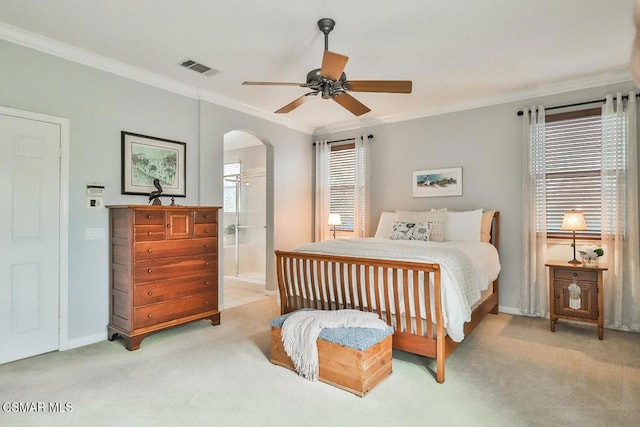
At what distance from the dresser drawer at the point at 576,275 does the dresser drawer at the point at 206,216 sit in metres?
3.68

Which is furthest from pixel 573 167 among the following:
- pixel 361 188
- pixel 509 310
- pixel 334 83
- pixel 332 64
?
pixel 332 64

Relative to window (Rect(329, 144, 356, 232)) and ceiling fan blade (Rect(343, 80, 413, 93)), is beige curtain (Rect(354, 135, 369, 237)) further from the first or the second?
ceiling fan blade (Rect(343, 80, 413, 93))

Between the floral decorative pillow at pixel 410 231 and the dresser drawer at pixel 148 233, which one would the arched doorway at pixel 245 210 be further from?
the dresser drawer at pixel 148 233

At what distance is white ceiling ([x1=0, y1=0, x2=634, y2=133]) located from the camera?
102 inches

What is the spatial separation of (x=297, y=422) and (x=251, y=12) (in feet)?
9.23

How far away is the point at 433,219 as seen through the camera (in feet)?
14.7

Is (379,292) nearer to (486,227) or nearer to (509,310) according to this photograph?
(486,227)

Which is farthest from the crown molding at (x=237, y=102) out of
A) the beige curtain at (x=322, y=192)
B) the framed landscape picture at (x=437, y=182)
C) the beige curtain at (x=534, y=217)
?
the framed landscape picture at (x=437, y=182)

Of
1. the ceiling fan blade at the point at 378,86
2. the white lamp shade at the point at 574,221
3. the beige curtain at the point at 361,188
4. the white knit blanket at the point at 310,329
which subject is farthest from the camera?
the beige curtain at the point at 361,188

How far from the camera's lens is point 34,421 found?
209 cm

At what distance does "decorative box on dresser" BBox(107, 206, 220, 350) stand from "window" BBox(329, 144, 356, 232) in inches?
99.6

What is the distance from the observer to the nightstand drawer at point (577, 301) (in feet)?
11.6

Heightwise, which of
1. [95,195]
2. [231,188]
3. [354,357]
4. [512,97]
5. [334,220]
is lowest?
[354,357]

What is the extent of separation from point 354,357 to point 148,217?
7.45 ft
